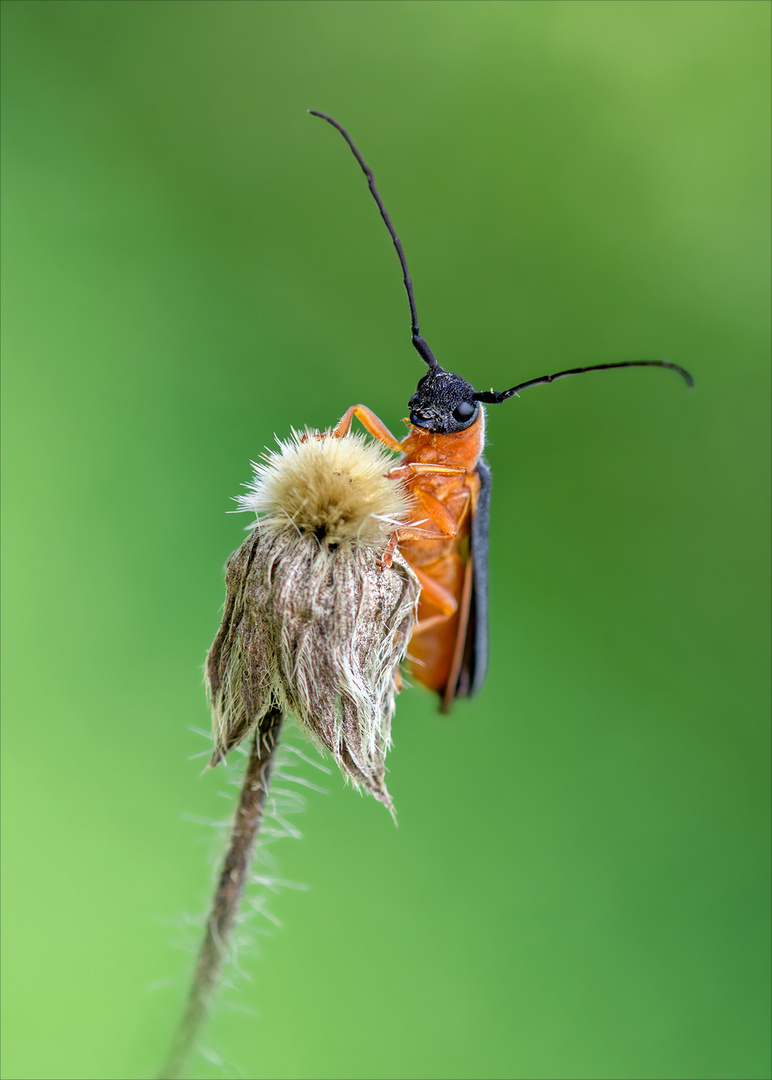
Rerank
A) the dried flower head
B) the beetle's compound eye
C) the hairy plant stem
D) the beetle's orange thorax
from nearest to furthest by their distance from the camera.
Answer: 1. the dried flower head
2. the hairy plant stem
3. the beetle's compound eye
4. the beetle's orange thorax

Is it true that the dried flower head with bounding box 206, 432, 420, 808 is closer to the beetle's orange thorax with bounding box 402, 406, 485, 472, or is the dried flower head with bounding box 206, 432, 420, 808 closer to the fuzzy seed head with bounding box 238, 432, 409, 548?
the fuzzy seed head with bounding box 238, 432, 409, 548

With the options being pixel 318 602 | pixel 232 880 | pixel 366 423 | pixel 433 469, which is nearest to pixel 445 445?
pixel 433 469

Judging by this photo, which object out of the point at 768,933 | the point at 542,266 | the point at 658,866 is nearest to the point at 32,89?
the point at 542,266

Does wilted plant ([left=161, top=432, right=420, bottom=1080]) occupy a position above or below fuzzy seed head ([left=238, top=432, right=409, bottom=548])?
below

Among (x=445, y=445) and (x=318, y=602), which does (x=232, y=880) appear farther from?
(x=445, y=445)

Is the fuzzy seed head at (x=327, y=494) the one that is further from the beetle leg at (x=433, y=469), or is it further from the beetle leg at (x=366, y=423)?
the beetle leg at (x=433, y=469)

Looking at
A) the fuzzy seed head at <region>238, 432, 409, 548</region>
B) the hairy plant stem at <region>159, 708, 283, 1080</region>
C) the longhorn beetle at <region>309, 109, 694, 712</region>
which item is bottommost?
the hairy plant stem at <region>159, 708, 283, 1080</region>

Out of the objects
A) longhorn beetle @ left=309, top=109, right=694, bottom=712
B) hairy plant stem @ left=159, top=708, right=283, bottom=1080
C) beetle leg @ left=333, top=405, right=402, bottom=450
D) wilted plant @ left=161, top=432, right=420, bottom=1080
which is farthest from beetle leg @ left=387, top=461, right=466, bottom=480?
hairy plant stem @ left=159, top=708, right=283, bottom=1080

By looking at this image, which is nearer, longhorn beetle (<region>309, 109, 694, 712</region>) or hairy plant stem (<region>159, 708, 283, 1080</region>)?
hairy plant stem (<region>159, 708, 283, 1080</region>)

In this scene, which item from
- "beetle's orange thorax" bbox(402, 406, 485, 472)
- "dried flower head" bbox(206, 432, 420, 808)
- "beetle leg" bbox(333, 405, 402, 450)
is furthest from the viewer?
"beetle's orange thorax" bbox(402, 406, 485, 472)
